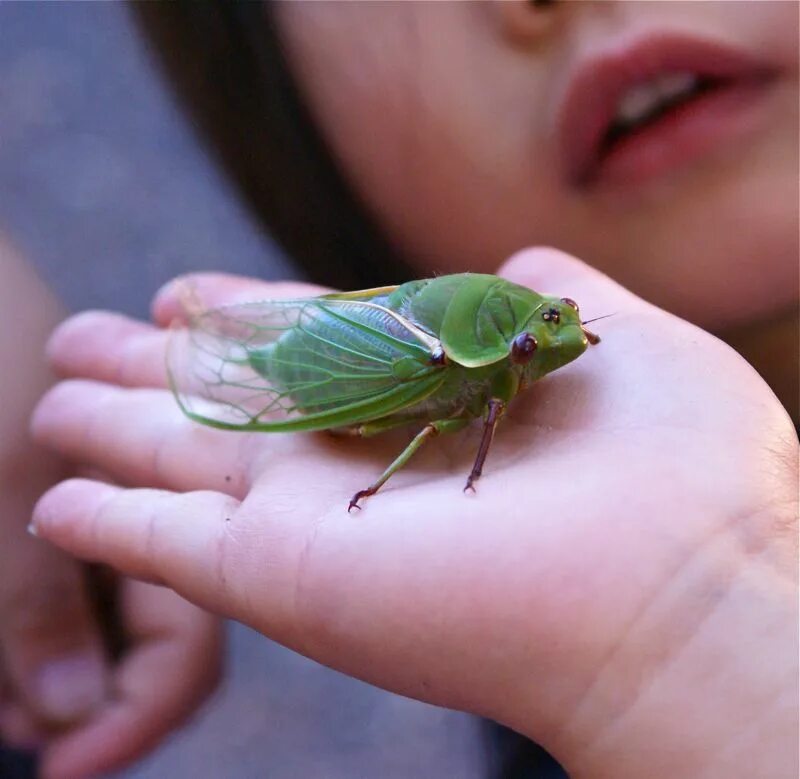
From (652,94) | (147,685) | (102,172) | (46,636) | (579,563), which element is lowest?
(147,685)

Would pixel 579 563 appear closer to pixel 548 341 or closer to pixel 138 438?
pixel 548 341

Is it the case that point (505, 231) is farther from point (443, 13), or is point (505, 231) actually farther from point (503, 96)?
point (443, 13)

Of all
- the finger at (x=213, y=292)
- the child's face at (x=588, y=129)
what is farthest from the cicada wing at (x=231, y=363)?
the child's face at (x=588, y=129)

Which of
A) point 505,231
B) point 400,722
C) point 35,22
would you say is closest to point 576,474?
point 400,722

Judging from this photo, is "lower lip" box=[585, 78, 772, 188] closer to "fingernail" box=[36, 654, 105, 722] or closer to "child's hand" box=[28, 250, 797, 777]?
"child's hand" box=[28, 250, 797, 777]

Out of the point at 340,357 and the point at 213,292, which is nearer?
the point at 340,357

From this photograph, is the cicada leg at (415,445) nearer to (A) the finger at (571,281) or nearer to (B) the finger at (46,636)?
(A) the finger at (571,281)

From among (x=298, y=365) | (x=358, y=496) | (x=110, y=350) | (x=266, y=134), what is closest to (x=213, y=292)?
(x=110, y=350)
